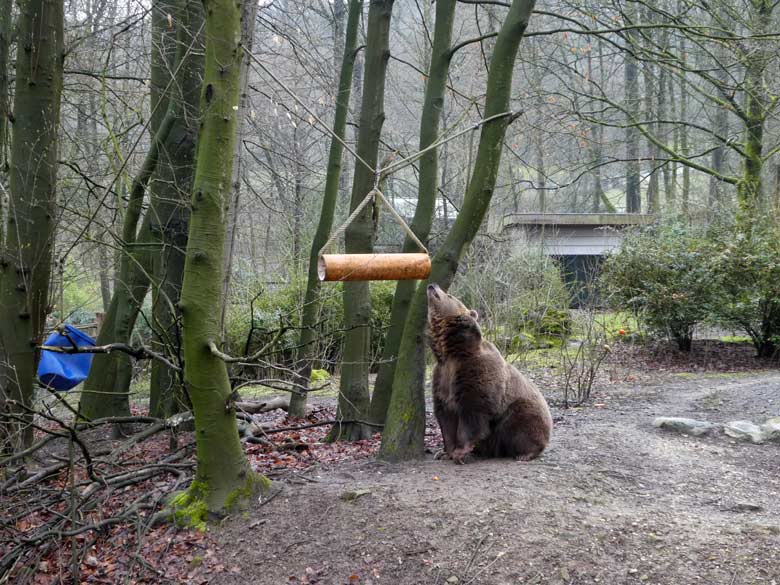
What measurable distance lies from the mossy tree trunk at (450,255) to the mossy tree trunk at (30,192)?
2.92 meters

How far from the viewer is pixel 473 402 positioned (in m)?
6.29

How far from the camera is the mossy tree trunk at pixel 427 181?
22.4 feet

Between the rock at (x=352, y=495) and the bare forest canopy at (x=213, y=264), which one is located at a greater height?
the bare forest canopy at (x=213, y=264)

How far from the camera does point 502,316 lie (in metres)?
12.4

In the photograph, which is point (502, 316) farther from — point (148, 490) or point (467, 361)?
point (148, 490)

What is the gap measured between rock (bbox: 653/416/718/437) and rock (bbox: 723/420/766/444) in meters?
0.15

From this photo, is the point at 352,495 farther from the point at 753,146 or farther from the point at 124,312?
the point at 753,146

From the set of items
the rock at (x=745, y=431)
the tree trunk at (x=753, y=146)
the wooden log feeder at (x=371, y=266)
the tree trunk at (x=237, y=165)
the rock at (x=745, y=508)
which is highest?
the tree trunk at (x=753, y=146)

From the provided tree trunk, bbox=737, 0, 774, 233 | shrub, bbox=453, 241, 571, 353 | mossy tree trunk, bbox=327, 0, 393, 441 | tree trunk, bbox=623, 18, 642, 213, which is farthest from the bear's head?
tree trunk, bbox=623, 18, 642, 213

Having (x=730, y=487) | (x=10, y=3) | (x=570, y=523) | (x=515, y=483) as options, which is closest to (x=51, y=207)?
(x=10, y=3)

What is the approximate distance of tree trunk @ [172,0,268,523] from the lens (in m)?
4.50

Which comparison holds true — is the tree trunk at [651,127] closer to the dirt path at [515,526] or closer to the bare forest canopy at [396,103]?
the bare forest canopy at [396,103]

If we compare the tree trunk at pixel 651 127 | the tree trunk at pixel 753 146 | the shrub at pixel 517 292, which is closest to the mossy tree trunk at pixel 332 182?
the shrub at pixel 517 292

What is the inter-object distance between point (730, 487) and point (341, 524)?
124 inches
